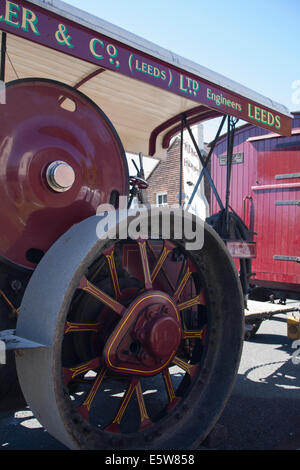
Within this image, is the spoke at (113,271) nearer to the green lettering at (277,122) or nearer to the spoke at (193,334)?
the spoke at (193,334)

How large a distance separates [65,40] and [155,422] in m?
1.81

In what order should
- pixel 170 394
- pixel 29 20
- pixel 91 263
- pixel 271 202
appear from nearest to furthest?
1. pixel 29 20
2. pixel 91 263
3. pixel 170 394
4. pixel 271 202

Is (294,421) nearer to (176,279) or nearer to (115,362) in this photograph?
(176,279)

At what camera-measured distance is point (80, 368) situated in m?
1.88

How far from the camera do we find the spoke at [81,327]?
6.23ft

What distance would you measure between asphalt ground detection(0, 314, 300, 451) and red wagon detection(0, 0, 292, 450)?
0.44 meters

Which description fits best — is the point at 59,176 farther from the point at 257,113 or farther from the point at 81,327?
the point at 257,113

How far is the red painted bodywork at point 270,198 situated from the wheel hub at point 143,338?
3.05m

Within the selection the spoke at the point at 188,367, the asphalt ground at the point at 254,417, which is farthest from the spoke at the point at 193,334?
the asphalt ground at the point at 254,417

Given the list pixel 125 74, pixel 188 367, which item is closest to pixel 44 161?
pixel 125 74

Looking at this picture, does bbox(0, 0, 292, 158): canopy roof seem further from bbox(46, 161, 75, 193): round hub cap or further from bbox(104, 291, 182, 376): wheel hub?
bbox(104, 291, 182, 376): wheel hub

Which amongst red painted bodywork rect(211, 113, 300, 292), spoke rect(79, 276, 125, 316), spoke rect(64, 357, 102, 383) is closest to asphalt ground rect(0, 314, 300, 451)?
spoke rect(64, 357, 102, 383)

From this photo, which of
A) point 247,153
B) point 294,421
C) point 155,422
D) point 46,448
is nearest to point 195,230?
point 155,422

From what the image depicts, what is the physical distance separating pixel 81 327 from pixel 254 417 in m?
1.63
